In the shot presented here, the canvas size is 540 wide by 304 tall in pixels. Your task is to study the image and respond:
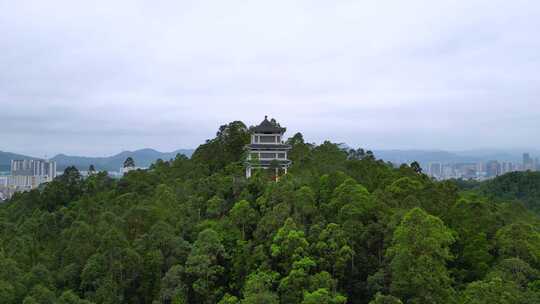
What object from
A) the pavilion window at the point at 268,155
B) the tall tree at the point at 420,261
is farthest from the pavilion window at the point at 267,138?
the tall tree at the point at 420,261

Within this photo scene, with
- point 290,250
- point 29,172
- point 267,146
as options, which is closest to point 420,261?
point 290,250

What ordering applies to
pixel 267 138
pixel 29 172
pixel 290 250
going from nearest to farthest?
pixel 290 250, pixel 267 138, pixel 29 172

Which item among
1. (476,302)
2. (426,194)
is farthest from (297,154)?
(476,302)

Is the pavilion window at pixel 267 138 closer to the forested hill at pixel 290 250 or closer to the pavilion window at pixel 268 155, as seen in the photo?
the pavilion window at pixel 268 155

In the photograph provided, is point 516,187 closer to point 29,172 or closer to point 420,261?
point 420,261

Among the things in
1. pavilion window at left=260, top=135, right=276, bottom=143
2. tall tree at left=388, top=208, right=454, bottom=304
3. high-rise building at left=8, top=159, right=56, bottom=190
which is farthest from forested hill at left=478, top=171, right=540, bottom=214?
high-rise building at left=8, top=159, right=56, bottom=190

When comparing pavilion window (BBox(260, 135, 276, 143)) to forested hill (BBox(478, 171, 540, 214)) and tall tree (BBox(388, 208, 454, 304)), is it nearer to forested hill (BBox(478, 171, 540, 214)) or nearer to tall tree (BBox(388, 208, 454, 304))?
tall tree (BBox(388, 208, 454, 304))
